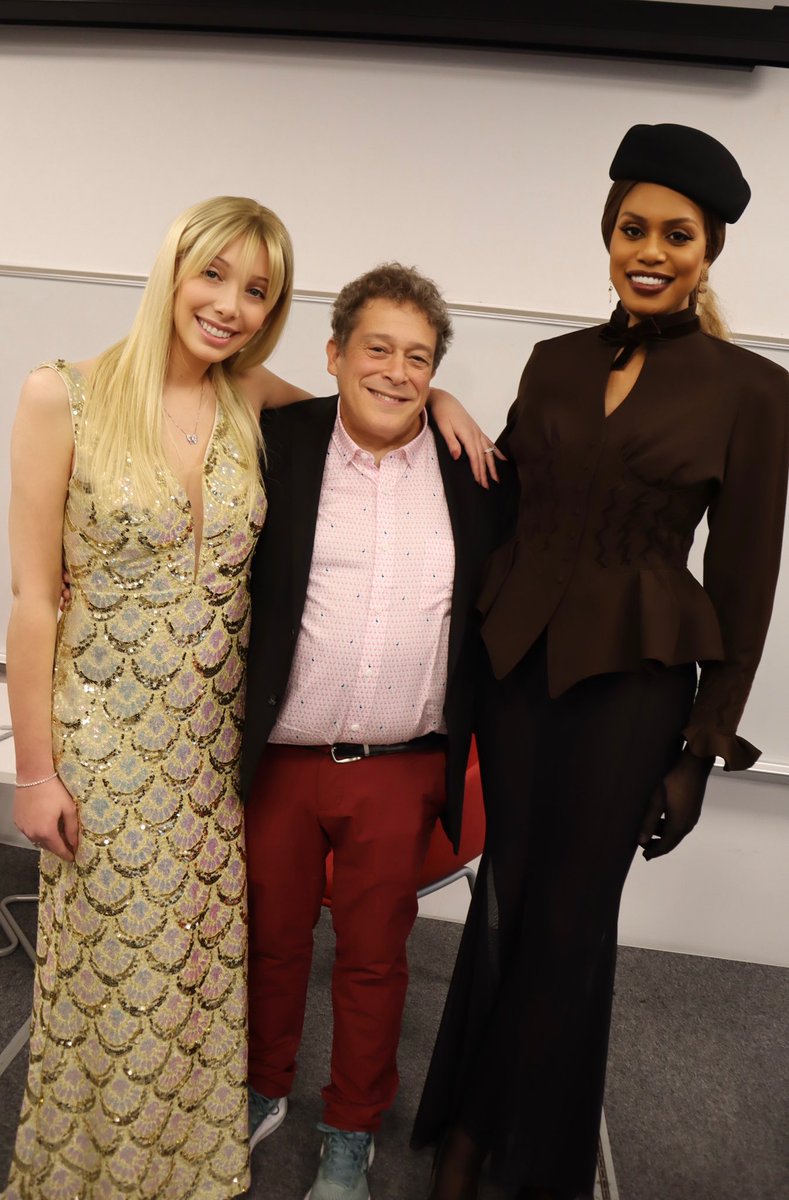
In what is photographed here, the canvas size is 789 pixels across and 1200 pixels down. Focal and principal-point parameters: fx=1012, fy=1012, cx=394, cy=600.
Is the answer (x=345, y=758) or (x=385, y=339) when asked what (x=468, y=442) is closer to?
(x=385, y=339)

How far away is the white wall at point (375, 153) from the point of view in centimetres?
261

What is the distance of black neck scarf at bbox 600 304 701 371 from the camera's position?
1.60 meters

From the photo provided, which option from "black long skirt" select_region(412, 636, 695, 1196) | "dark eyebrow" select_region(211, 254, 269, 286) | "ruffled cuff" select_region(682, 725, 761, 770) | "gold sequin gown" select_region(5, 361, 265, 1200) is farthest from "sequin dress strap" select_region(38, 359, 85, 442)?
"ruffled cuff" select_region(682, 725, 761, 770)

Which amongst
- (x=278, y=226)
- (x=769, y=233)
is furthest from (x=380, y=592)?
(x=769, y=233)

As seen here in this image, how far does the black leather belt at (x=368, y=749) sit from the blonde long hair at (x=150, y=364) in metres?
0.57

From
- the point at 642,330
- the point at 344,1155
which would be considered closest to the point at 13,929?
the point at 344,1155

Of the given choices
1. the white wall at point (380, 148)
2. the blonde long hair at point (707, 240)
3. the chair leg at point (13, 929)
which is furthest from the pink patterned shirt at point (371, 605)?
the chair leg at point (13, 929)

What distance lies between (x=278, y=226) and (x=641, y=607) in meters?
0.86

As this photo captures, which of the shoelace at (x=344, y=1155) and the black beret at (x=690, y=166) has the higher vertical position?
the black beret at (x=690, y=166)

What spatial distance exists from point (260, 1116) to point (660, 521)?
1484 millimetres

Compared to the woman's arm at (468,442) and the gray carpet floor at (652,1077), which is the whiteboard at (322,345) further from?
the woman's arm at (468,442)

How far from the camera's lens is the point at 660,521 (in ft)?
5.32

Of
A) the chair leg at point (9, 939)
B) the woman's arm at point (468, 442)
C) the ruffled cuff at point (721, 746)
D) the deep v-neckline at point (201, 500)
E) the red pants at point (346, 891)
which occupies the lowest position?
the chair leg at point (9, 939)

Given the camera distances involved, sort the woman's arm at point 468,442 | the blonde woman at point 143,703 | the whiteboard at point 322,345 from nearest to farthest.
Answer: the blonde woman at point 143,703 < the woman's arm at point 468,442 < the whiteboard at point 322,345
